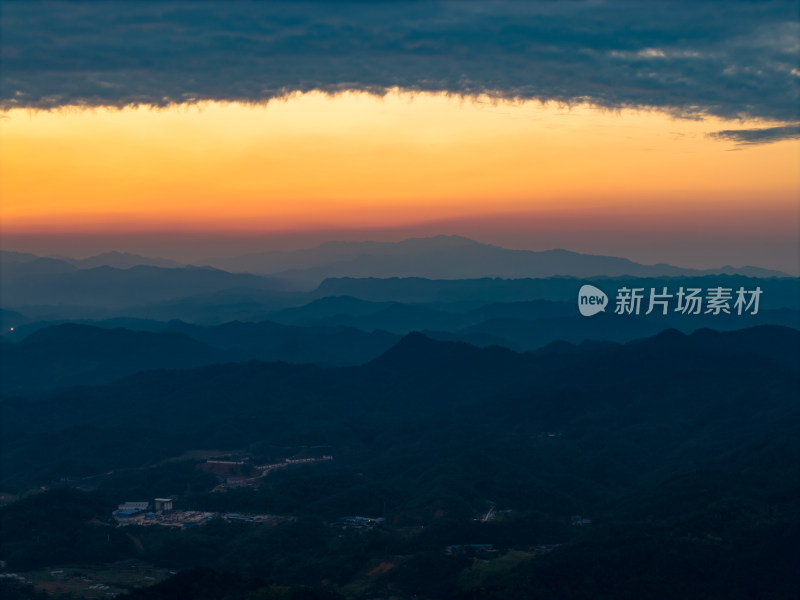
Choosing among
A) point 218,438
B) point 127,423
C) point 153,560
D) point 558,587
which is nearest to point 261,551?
point 153,560

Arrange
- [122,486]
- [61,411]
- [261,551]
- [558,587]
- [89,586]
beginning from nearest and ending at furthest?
[558,587], [89,586], [261,551], [122,486], [61,411]

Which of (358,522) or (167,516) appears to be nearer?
(358,522)

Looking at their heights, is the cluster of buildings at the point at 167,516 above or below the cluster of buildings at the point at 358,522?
below

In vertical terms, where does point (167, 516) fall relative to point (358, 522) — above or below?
below

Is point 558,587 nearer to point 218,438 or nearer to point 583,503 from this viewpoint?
point 583,503

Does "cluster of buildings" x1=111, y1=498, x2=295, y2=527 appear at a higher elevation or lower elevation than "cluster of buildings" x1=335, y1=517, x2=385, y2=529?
lower

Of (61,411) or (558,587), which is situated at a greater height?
(558,587)

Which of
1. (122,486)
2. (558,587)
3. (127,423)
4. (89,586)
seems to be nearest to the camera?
(558,587)

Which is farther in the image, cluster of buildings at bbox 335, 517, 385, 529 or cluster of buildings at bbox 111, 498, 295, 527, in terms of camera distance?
cluster of buildings at bbox 111, 498, 295, 527

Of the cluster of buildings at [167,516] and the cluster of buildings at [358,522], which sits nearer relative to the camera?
the cluster of buildings at [358,522]

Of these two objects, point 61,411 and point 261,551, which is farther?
point 61,411
